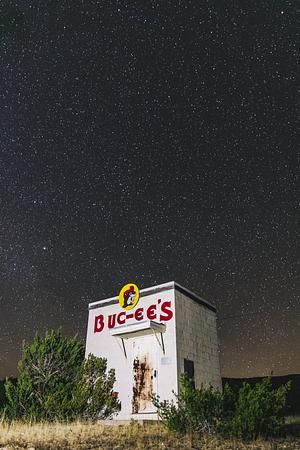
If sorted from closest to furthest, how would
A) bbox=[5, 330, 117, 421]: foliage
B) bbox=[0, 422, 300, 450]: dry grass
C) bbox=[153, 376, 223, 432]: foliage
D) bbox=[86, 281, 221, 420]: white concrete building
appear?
bbox=[0, 422, 300, 450]: dry grass, bbox=[153, 376, 223, 432]: foliage, bbox=[5, 330, 117, 421]: foliage, bbox=[86, 281, 221, 420]: white concrete building

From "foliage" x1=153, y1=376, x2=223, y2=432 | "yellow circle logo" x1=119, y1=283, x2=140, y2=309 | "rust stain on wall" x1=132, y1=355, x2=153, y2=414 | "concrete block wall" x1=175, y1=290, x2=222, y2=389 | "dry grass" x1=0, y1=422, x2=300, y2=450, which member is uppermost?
"yellow circle logo" x1=119, y1=283, x2=140, y2=309

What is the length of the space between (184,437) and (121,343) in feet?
25.0

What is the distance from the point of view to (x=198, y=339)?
17688 millimetres

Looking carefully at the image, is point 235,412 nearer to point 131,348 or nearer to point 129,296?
point 131,348

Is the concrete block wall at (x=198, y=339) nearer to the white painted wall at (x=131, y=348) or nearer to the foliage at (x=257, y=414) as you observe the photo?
the white painted wall at (x=131, y=348)

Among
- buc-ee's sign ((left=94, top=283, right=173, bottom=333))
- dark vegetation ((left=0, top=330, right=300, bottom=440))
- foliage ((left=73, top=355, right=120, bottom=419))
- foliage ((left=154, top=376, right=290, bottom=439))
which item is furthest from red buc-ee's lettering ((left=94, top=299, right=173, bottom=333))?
foliage ((left=154, top=376, right=290, bottom=439))

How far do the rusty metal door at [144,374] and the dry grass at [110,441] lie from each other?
4476mm

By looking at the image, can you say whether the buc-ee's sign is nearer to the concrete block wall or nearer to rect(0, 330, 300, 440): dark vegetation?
the concrete block wall

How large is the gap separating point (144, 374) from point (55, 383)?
11.8 ft

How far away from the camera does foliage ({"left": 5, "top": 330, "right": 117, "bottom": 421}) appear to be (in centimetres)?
1411

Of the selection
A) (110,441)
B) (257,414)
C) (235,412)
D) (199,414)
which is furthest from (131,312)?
(257,414)

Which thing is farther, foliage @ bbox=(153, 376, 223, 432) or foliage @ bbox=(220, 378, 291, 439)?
foliage @ bbox=(153, 376, 223, 432)

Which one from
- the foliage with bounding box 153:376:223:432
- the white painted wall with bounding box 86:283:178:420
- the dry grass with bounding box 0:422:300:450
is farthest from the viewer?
the white painted wall with bounding box 86:283:178:420

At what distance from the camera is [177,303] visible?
1689 centimetres
